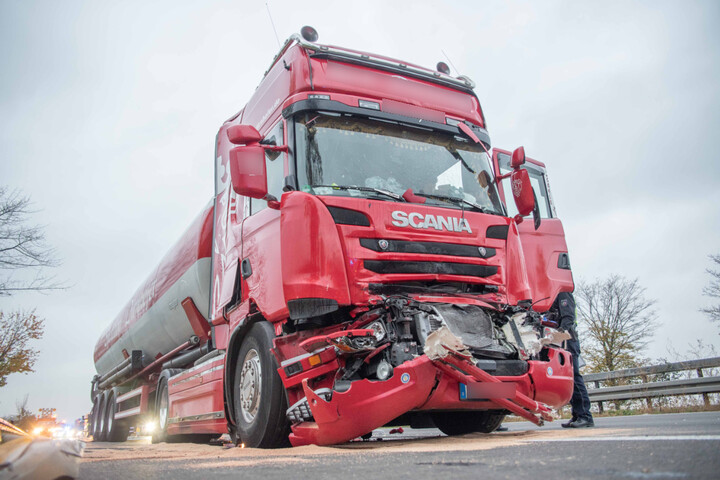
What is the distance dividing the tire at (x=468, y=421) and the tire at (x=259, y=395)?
1.70 meters

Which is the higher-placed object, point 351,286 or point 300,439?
Result: point 351,286

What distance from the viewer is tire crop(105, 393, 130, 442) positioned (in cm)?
1162

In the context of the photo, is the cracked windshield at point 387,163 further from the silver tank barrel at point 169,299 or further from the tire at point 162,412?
the tire at point 162,412

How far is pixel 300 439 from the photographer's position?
14.3 feet

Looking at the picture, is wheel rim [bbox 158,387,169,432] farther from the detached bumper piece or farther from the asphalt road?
the detached bumper piece

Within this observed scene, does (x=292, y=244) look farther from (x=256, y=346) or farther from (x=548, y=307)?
(x=548, y=307)

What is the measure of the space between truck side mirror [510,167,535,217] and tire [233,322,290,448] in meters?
2.75

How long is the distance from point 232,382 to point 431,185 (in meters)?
2.73

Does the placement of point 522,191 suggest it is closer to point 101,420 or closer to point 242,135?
point 242,135

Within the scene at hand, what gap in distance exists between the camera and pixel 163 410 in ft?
27.7

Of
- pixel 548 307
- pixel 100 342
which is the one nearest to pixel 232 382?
pixel 548 307

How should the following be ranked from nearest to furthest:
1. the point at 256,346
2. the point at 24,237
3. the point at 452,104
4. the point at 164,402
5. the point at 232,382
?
1. the point at 256,346
2. the point at 232,382
3. the point at 452,104
4. the point at 164,402
5. the point at 24,237

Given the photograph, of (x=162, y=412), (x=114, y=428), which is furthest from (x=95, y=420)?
(x=162, y=412)

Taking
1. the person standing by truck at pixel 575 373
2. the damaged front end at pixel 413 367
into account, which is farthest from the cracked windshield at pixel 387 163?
the person standing by truck at pixel 575 373
